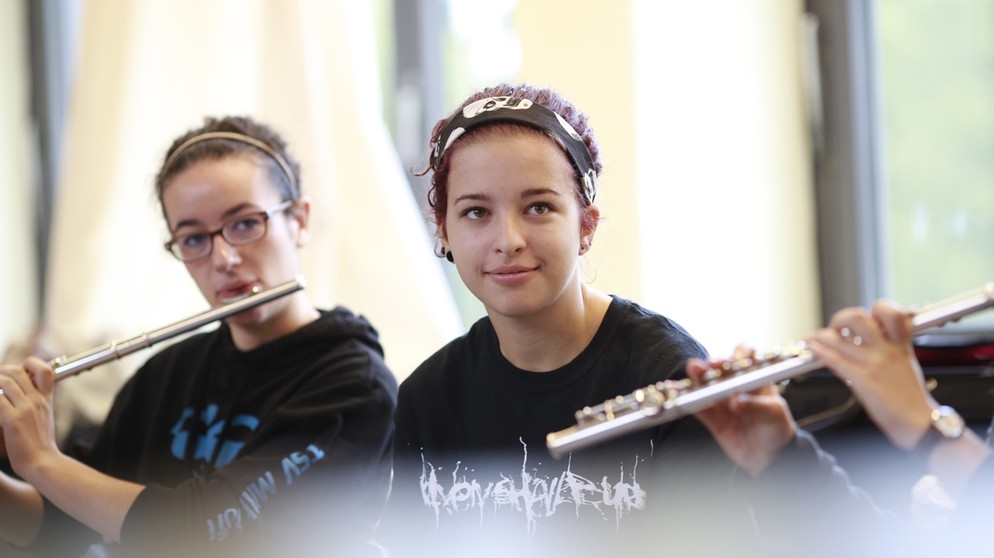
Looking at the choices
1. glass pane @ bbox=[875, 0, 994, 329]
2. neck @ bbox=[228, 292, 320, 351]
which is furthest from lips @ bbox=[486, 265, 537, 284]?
glass pane @ bbox=[875, 0, 994, 329]

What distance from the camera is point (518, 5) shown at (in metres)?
2.25

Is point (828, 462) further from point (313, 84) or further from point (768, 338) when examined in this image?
point (313, 84)

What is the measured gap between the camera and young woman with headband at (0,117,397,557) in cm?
145

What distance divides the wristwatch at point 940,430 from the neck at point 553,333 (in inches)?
15.6

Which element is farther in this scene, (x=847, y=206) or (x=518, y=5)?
(x=847, y=206)

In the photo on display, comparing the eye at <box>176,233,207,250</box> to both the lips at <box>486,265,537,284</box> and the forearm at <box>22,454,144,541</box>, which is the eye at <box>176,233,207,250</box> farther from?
the lips at <box>486,265,537,284</box>

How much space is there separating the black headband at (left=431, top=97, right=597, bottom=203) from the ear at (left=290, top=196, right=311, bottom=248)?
0.45 meters

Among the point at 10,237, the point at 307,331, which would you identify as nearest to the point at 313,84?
the point at 307,331

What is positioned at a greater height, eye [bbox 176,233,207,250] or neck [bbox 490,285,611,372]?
eye [bbox 176,233,207,250]

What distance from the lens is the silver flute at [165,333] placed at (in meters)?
1.55

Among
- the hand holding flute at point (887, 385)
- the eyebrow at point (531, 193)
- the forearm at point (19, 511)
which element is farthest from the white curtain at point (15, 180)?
the hand holding flute at point (887, 385)

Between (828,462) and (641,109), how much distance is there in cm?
113

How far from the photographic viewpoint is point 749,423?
3.61 feet

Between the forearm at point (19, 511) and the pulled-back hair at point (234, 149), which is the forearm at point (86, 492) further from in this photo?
the pulled-back hair at point (234, 149)
